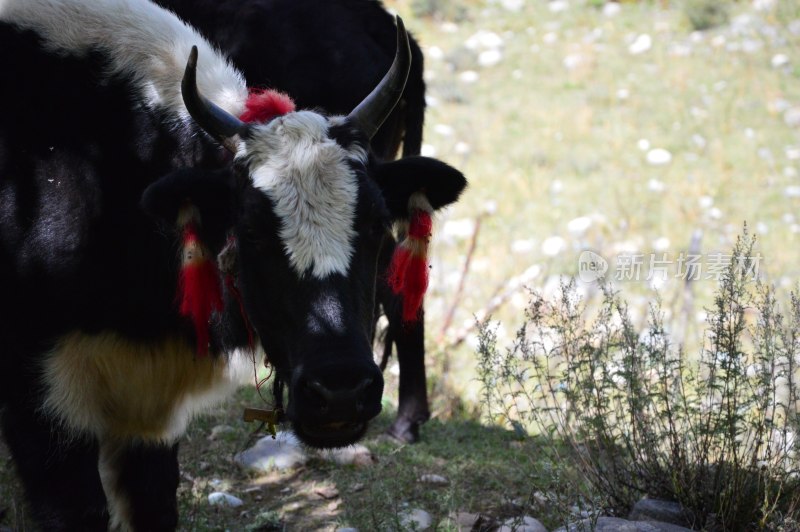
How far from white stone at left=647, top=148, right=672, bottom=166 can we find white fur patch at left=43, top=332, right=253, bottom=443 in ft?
35.9

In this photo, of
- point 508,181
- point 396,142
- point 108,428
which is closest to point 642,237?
point 508,181

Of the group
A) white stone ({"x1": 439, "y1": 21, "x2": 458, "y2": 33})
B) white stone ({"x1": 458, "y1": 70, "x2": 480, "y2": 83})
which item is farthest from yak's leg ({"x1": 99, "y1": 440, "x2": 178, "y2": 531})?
white stone ({"x1": 439, "y1": 21, "x2": 458, "y2": 33})

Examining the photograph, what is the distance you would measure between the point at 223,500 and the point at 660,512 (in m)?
2.30

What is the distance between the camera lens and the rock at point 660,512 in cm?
409

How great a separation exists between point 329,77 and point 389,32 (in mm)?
744

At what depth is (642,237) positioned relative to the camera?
11.9 m

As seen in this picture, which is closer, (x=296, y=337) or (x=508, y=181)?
(x=296, y=337)

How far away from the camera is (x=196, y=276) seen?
3605 millimetres

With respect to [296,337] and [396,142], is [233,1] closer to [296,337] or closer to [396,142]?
[396,142]

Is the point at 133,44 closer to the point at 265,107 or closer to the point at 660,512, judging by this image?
the point at 265,107

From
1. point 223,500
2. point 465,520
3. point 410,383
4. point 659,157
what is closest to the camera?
point 465,520

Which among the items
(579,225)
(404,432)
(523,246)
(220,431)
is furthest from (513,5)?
(220,431)

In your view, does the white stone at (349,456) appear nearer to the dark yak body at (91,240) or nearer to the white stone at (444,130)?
the dark yak body at (91,240)

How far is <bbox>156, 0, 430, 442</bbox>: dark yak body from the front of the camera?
5.41 meters
